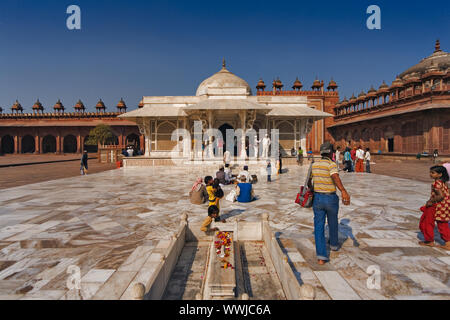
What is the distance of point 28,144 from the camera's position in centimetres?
3612

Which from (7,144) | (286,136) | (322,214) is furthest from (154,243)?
(7,144)

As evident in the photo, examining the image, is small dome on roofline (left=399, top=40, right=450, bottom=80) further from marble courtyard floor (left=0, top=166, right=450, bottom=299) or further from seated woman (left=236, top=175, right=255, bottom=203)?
seated woman (left=236, top=175, right=255, bottom=203)

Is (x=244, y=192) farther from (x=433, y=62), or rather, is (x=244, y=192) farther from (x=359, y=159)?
(x=433, y=62)

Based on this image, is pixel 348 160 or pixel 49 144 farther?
pixel 49 144

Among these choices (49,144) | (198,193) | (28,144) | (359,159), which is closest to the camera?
(198,193)

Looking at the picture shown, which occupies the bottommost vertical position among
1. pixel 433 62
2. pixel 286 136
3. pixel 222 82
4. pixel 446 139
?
pixel 446 139

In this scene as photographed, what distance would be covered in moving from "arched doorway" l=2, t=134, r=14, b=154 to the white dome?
109 ft

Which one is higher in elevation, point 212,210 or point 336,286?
point 212,210

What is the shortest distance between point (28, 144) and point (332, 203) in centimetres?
4625

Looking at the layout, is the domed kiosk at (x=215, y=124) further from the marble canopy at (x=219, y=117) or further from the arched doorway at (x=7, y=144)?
the arched doorway at (x=7, y=144)

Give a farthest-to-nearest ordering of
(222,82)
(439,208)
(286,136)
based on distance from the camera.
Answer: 1. (222,82)
2. (286,136)
3. (439,208)

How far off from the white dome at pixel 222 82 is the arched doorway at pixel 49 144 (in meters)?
27.8

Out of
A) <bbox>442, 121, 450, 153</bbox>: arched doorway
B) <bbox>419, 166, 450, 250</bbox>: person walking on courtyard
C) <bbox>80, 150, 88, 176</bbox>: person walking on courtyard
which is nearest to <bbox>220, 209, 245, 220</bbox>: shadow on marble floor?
<bbox>419, 166, 450, 250</bbox>: person walking on courtyard

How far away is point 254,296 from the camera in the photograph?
6.93 feet
